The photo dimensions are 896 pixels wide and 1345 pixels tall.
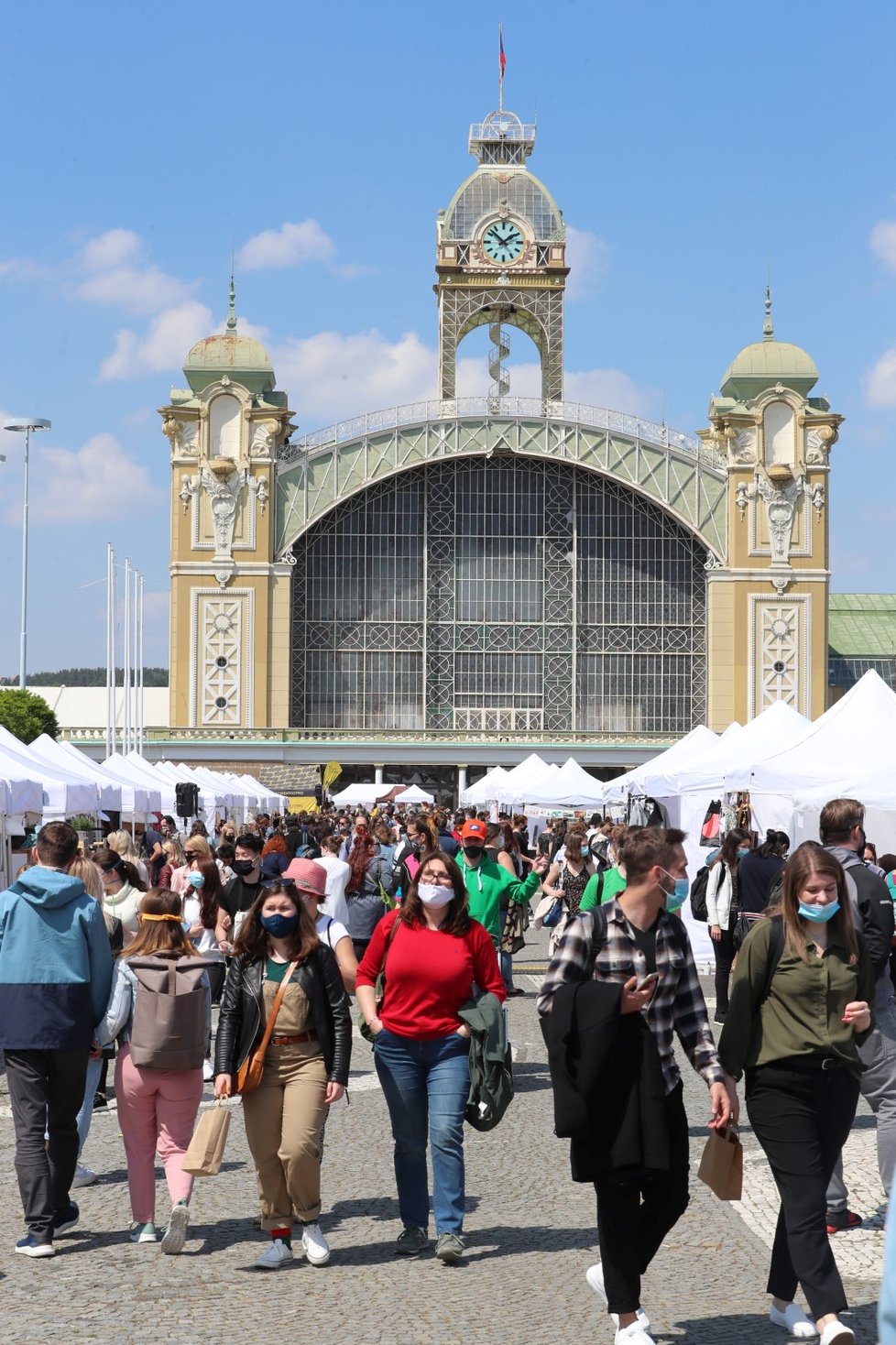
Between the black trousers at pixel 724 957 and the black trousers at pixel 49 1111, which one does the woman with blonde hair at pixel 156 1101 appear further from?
the black trousers at pixel 724 957

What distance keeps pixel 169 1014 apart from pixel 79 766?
17.1 m

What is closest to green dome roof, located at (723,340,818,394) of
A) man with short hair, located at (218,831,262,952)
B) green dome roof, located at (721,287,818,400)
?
green dome roof, located at (721,287,818,400)

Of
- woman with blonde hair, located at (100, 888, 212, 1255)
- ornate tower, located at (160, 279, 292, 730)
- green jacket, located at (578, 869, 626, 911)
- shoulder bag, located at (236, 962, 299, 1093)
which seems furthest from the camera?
ornate tower, located at (160, 279, 292, 730)

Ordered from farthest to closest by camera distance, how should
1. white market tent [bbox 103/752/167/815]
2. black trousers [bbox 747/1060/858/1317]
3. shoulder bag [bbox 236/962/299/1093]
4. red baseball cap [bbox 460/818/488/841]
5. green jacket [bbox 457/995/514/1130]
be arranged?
→ white market tent [bbox 103/752/167/815]
red baseball cap [bbox 460/818/488/841]
green jacket [bbox 457/995/514/1130]
shoulder bag [bbox 236/962/299/1093]
black trousers [bbox 747/1060/858/1317]

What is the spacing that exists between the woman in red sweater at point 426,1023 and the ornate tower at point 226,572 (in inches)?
2289

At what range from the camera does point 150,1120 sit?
8.12 m

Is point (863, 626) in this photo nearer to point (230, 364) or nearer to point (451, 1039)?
point (230, 364)

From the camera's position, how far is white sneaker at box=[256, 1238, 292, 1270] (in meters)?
7.48

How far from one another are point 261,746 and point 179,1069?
57.6 meters

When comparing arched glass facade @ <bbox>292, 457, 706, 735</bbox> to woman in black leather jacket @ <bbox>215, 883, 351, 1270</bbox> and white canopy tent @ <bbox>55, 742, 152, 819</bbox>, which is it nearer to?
white canopy tent @ <bbox>55, 742, 152, 819</bbox>

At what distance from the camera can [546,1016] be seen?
6.21 m

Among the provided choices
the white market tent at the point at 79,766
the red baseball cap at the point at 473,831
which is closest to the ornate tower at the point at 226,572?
the white market tent at the point at 79,766

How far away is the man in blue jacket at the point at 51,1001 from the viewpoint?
Answer: 8039 mm

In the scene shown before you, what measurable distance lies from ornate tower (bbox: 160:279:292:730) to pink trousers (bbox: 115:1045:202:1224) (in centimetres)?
5775
